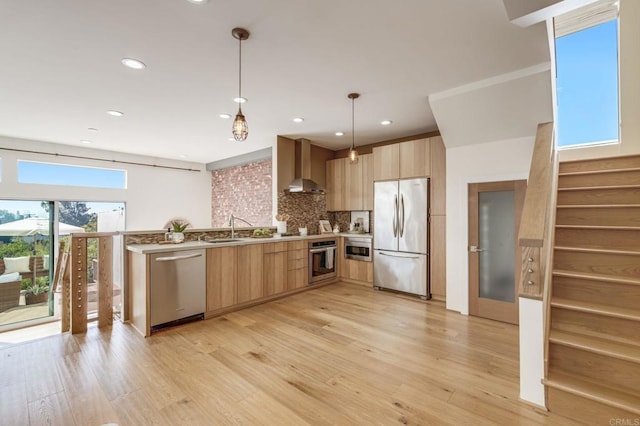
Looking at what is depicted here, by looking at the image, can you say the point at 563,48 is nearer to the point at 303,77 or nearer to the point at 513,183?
the point at 513,183

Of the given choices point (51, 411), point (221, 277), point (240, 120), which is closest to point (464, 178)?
point (240, 120)

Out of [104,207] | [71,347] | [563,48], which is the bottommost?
[71,347]

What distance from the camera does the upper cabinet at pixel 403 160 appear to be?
4.27 meters

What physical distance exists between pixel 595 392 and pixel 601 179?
2160mm

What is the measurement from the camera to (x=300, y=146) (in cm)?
541

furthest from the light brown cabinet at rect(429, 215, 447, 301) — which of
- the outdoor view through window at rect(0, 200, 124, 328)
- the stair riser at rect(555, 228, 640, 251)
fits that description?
the outdoor view through window at rect(0, 200, 124, 328)

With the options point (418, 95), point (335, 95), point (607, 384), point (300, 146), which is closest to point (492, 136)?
point (418, 95)

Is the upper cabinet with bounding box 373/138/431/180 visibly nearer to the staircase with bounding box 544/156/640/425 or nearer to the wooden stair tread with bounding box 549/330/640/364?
the staircase with bounding box 544/156/640/425

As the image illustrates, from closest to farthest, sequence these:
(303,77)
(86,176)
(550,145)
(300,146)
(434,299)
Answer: (550,145), (303,77), (434,299), (300,146), (86,176)

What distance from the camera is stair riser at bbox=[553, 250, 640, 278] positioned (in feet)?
7.02

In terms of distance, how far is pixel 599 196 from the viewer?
2.70m

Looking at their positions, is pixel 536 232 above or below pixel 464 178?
below

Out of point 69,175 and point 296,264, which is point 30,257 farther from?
point 296,264

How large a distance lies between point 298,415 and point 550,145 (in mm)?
3199
